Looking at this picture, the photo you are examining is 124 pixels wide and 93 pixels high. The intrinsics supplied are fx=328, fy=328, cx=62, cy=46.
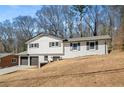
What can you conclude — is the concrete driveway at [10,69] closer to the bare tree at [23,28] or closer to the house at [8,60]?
the house at [8,60]

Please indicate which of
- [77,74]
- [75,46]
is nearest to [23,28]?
[75,46]

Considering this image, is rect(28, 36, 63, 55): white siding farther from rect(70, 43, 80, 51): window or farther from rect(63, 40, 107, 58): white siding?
rect(70, 43, 80, 51): window

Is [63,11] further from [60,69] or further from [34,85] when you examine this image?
[34,85]

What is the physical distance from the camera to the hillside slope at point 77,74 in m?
6.86

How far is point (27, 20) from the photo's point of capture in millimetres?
7387

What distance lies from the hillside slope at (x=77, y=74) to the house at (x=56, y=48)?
0.30m

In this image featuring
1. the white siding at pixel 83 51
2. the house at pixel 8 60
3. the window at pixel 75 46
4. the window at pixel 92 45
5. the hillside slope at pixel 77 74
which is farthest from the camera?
the window at pixel 75 46

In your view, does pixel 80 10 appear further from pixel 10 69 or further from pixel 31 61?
pixel 10 69

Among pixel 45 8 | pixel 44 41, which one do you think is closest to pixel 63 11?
pixel 45 8

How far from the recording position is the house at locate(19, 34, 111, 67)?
24.7ft

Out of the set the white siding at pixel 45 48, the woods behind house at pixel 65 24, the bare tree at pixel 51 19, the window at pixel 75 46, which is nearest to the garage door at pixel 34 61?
the white siding at pixel 45 48

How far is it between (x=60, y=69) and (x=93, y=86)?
2.80ft

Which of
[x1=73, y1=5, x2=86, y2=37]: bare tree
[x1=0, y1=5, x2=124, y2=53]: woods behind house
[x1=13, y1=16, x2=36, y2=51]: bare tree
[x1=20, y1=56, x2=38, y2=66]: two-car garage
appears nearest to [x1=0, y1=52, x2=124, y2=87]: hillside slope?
[x1=20, y1=56, x2=38, y2=66]: two-car garage
